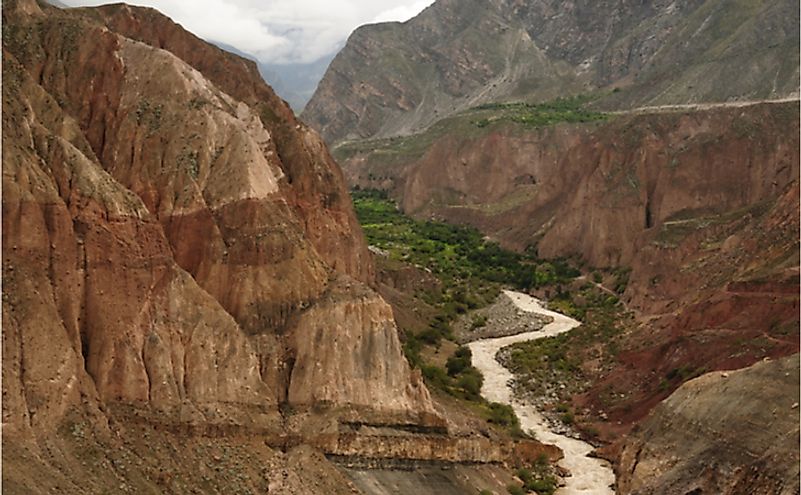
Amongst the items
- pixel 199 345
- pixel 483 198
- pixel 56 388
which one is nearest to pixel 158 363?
pixel 199 345

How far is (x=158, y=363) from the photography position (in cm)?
2619

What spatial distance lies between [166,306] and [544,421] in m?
29.0

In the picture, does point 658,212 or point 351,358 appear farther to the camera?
point 658,212

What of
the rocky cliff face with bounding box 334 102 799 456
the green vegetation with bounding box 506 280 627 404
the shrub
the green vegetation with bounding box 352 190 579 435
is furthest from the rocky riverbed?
the shrub

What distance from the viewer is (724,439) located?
107 feet

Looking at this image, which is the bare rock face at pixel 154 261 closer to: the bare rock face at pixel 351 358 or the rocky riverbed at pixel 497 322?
the bare rock face at pixel 351 358

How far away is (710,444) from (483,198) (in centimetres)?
11154

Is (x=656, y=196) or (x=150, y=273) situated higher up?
(x=150, y=273)

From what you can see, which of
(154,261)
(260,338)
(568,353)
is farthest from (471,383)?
(154,261)

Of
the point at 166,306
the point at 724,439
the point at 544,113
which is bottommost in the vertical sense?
the point at 724,439

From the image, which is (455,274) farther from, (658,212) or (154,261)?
(154,261)

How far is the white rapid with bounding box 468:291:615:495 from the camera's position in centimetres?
3969

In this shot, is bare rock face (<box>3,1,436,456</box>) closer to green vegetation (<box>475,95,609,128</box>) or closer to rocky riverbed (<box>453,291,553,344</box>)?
rocky riverbed (<box>453,291,553,344</box>)

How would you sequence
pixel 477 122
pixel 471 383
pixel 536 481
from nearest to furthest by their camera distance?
pixel 536 481 < pixel 471 383 < pixel 477 122
